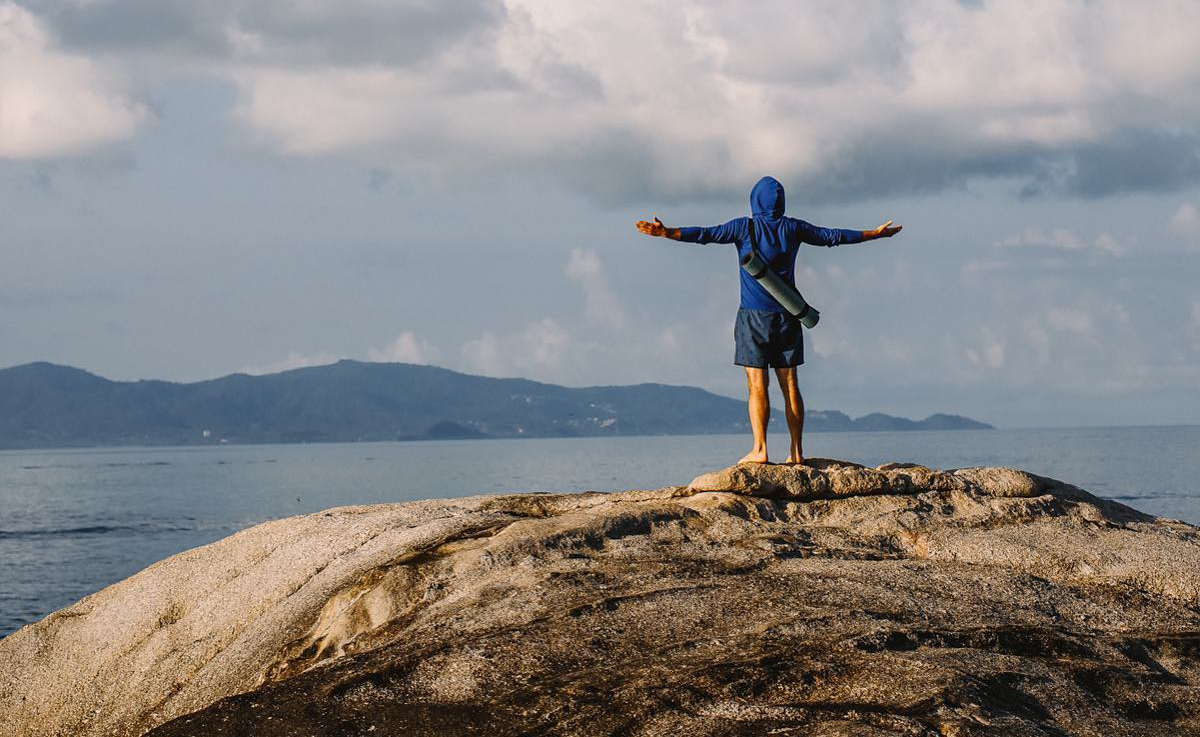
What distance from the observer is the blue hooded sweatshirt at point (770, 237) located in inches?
501

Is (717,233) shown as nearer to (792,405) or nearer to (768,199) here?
(768,199)

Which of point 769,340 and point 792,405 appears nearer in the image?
point 769,340

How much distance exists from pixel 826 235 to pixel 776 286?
0.92 m

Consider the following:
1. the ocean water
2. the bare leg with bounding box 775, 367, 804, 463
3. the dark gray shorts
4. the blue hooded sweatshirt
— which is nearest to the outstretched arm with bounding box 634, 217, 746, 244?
the blue hooded sweatshirt

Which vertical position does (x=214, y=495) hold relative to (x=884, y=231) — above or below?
below

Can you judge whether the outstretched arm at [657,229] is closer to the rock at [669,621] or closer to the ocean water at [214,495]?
the rock at [669,621]

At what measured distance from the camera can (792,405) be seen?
13133mm

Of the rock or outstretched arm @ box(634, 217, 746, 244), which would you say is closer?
the rock

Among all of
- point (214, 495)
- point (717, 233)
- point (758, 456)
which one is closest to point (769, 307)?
point (717, 233)

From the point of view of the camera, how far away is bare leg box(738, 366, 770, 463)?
12664mm

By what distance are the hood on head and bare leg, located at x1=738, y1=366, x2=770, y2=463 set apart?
5.56 feet

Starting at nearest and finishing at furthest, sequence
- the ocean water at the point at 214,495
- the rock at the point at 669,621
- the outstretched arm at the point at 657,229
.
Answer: the rock at the point at 669,621 < the outstretched arm at the point at 657,229 < the ocean water at the point at 214,495

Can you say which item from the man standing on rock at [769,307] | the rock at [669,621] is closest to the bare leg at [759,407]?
the man standing on rock at [769,307]

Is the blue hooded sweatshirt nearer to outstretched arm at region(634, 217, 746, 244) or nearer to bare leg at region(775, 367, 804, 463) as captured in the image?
outstretched arm at region(634, 217, 746, 244)
